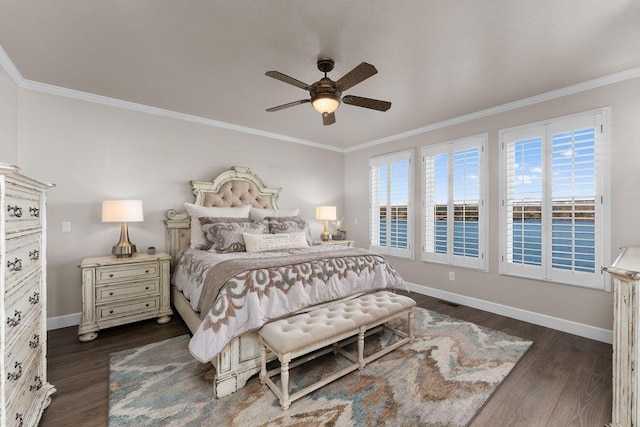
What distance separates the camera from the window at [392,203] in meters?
4.56

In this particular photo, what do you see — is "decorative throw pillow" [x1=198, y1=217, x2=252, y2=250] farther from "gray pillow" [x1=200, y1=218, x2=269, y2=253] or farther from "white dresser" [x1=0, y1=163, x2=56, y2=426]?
"white dresser" [x1=0, y1=163, x2=56, y2=426]

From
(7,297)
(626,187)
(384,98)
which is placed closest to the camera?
(7,297)

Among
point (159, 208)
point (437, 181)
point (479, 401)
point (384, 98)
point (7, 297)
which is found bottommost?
point (479, 401)

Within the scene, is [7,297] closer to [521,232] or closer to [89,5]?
[89,5]

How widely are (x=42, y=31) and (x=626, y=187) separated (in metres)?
5.17

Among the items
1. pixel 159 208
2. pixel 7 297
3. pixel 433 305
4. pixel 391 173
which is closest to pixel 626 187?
pixel 433 305

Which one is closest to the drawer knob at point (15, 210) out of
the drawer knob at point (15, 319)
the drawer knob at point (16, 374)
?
the drawer knob at point (15, 319)

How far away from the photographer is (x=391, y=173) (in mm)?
4820

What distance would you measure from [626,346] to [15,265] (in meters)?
3.18

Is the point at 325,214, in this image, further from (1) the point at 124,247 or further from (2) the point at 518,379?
(2) the point at 518,379

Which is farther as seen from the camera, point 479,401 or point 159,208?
point 159,208

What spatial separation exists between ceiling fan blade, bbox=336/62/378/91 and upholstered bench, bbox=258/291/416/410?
72.3 inches

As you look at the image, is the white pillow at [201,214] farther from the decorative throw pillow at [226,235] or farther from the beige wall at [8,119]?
the beige wall at [8,119]

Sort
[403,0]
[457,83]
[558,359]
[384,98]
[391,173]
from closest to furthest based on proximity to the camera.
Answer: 1. [403,0]
2. [558,359]
3. [457,83]
4. [384,98]
5. [391,173]
